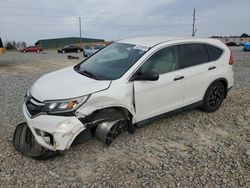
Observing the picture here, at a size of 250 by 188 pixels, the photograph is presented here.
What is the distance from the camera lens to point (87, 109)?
276 cm

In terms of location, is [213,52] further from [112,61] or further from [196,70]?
[112,61]

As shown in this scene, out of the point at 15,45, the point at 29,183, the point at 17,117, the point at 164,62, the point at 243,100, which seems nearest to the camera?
the point at 29,183

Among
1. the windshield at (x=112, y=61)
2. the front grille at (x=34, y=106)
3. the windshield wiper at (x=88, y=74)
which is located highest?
the windshield at (x=112, y=61)

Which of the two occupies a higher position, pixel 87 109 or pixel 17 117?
pixel 87 109

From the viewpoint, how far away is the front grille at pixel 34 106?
273 cm

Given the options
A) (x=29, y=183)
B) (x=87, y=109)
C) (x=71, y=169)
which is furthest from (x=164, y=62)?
(x=29, y=183)

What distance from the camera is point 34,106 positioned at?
110 inches

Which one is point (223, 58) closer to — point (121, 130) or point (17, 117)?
point (121, 130)

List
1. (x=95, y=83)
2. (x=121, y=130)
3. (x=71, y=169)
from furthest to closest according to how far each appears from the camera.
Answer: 1. (x=121, y=130)
2. (x=95, y=83)
3. (x=71, y=169)

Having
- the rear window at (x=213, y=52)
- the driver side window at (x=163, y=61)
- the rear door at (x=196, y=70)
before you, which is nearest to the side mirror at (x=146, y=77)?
the driver side window at (x=163, y=61)

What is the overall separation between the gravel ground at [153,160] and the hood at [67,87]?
2.92 feet

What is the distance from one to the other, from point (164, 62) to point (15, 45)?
5410 centimetres

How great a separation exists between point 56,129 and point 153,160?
4.44 ft

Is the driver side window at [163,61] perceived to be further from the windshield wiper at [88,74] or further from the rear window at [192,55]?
the windshield wiper at [88,74]
